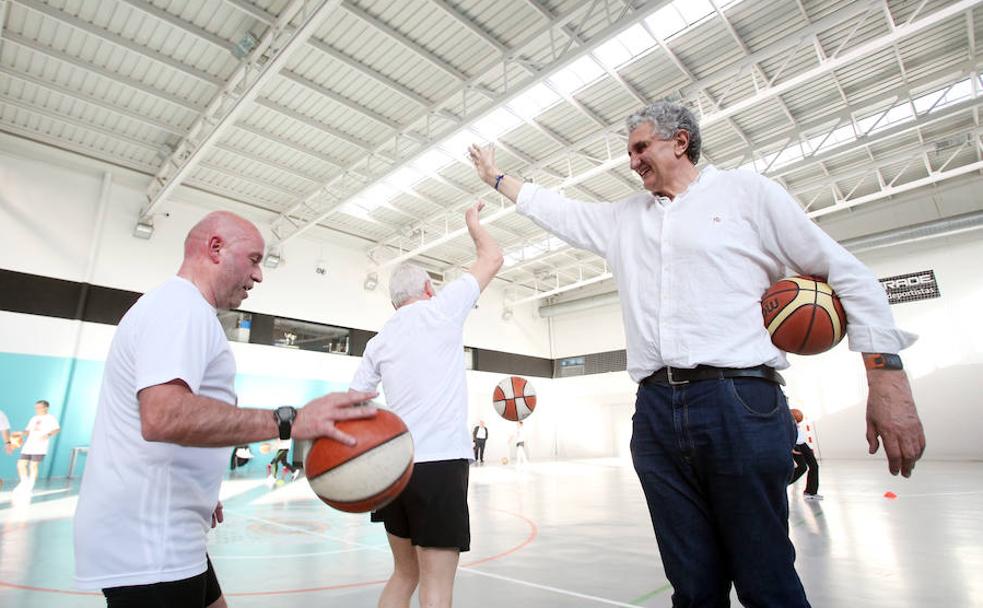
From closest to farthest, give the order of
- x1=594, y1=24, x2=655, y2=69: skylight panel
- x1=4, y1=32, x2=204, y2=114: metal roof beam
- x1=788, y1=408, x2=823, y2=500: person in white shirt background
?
x1=788, y1=408, x2=823, y2=500: person in white shirt background < x1=4, y1=32, x2=204, y2=114: metal roof beam < x1=594, y1=24, x2=655, y2=69: skylight panel

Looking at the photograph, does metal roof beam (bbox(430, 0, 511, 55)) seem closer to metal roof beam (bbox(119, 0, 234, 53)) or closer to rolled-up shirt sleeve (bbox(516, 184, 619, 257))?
metal roof beam (bbox(119, 0, 234, 53))

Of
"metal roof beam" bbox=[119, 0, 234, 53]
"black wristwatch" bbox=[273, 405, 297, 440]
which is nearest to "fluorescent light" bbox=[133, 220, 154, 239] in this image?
"metal roof beam" bbox=[119, 0, 234, 53]

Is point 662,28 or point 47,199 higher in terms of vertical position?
point 662,28

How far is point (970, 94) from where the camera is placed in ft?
38.7

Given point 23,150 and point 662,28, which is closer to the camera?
point 662,28

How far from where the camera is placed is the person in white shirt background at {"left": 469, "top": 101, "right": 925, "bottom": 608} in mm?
1462

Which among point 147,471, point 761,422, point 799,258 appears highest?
point 799,258

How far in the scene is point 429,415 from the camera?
2.40 metres

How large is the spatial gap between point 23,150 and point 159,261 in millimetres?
3860

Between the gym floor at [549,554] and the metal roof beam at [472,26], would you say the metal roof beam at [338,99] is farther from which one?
the gym floor at [549,554]

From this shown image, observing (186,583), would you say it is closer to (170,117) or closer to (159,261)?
(170,117)

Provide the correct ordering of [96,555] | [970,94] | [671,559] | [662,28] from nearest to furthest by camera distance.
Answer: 1. [96,555]
2. [671,559]
3. [662,28]
4. [970,94]

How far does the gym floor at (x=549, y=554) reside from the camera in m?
3.54

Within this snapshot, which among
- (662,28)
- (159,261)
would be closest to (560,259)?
(662,28)
